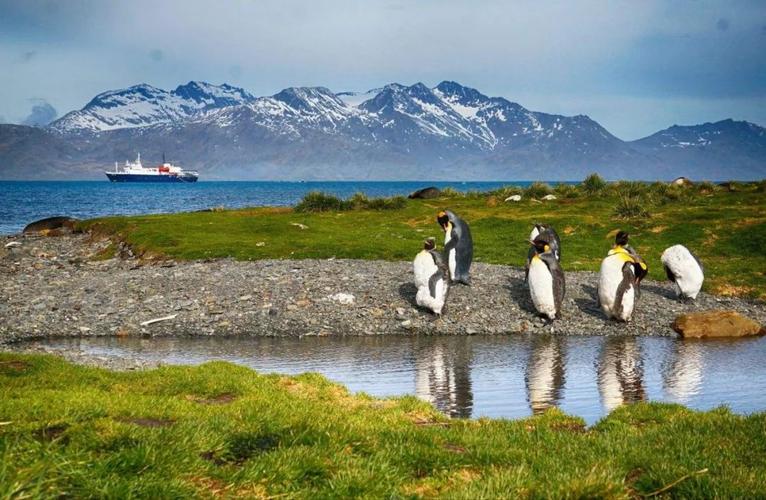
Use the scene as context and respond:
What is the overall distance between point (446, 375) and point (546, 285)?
7.82 meters

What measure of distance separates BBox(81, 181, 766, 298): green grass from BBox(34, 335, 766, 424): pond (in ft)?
36.2

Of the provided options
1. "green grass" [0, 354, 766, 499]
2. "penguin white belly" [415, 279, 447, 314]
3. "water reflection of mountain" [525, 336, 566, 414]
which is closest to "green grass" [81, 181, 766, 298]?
"penguin white belly" [415, 279, 447, 314]

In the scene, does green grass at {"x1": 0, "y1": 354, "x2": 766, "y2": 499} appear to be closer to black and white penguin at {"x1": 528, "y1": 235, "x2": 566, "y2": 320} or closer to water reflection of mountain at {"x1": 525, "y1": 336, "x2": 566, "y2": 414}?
water reflection of mountain at {"x1": 525, "y1": 336, "x2": 566, "y2": 414}

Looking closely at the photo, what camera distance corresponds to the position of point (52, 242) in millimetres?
47531

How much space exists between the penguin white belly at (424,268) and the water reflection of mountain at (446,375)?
2675 mm

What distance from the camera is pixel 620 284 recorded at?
24.7 m

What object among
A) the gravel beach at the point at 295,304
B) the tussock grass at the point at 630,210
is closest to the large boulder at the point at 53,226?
the gravel beach at the point at 295,304

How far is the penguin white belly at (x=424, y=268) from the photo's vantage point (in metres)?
25.0

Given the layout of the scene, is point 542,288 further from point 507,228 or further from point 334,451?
point 507,228

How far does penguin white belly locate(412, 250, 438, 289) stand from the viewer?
2498 centimetres

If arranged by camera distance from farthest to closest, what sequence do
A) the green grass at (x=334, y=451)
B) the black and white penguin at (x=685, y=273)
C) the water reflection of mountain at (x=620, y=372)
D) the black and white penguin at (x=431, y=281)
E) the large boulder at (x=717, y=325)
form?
the black and white penguin at (x=685, y=273) → the black and white penguin at (x=431, y=281) → the large boulder at (x=717, y=325) → the water reflection of mountain at (x=620, y=372) → the green grass at (x=334, y=451)

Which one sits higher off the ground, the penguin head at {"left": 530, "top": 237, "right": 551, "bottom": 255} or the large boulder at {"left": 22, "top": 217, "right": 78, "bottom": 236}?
the penguin head at {"left": 530, "top": 237, "right": 551, "bottom": 255}

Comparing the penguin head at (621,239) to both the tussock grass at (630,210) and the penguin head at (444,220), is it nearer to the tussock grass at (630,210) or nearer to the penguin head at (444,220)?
the penguin head at (444,220)

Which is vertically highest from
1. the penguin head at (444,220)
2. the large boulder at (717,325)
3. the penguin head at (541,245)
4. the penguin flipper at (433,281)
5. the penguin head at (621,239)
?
the penguin head at (444,220)
